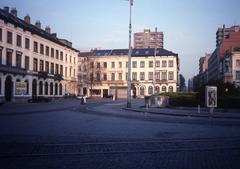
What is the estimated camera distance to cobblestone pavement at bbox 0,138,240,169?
Answer: 7.56m

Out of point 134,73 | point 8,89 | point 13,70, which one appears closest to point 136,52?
point 134,73

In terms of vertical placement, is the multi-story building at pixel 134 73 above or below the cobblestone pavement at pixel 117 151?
above

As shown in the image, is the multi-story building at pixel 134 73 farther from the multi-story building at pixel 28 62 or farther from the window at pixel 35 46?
the window at pixel 35 46

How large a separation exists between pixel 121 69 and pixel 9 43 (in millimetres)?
49360

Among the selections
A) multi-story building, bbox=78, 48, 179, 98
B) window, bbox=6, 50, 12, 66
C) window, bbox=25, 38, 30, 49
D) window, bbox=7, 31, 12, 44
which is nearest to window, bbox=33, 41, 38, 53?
window, bbox=25, 38, 30, 49

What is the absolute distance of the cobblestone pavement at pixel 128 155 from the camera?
7.56 meters

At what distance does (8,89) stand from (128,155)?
145 feet

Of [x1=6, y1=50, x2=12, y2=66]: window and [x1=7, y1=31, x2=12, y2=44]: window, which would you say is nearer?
[x1=6, y1=50, x2=12, y2=66]: window

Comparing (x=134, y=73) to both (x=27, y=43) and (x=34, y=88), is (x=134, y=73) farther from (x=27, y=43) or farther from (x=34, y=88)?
(x=27, y=43)

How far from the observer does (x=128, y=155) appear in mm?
8797

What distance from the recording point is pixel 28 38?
55406mm

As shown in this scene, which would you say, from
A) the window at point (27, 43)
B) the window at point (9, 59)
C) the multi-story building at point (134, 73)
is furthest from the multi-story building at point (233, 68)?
the window at point (9, 59)

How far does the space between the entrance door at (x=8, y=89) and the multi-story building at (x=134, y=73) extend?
40379mm

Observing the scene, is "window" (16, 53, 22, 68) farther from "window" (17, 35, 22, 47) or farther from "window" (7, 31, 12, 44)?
"window" (7, 31, 12, 44)
